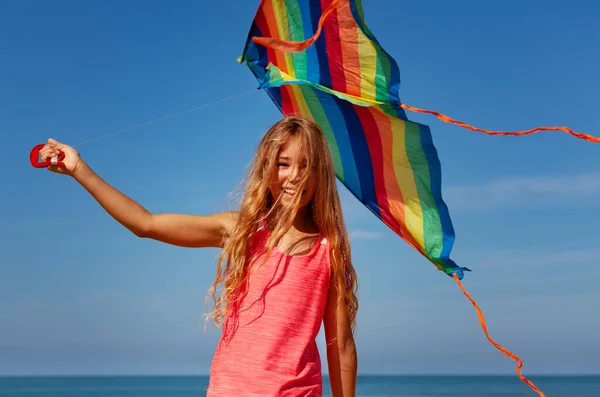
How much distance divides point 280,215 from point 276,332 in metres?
0.36

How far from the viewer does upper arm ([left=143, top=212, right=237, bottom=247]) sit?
1.99 meters

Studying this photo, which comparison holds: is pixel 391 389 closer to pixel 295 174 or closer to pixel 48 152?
pixel 295 174

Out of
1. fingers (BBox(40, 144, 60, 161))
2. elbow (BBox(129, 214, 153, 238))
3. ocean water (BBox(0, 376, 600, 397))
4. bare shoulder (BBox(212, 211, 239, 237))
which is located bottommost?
elbow (BBox(129, 214, 153, 238))

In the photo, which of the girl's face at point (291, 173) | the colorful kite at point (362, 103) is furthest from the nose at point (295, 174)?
the colorful kite at point (362, 103)

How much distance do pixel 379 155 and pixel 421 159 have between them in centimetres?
22

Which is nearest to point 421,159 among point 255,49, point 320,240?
point 255,49

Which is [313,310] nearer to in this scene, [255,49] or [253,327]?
[253,327]

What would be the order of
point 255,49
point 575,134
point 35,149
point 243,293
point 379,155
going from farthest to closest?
point 379,155
point 255,49
point 575,134
point 243,293
point 35,149

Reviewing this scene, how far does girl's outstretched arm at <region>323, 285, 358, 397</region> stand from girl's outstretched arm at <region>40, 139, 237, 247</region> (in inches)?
16.6

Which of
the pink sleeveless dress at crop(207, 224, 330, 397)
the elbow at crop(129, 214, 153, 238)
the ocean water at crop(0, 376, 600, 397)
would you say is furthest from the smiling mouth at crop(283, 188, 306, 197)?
the ocean water at crop(0, 376, 600, 397)

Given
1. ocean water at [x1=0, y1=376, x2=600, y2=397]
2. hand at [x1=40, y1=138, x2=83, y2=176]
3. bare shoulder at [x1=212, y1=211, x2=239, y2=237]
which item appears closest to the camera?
hand at [x1=40, y1=138, x2=83, y2=176]

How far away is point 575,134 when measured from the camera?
103 inches

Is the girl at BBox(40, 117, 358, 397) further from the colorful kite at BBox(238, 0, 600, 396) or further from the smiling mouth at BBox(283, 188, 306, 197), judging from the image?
the colorful kite at BBox(238, 0, 600, 396)

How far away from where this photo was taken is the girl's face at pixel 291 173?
2160 mm
